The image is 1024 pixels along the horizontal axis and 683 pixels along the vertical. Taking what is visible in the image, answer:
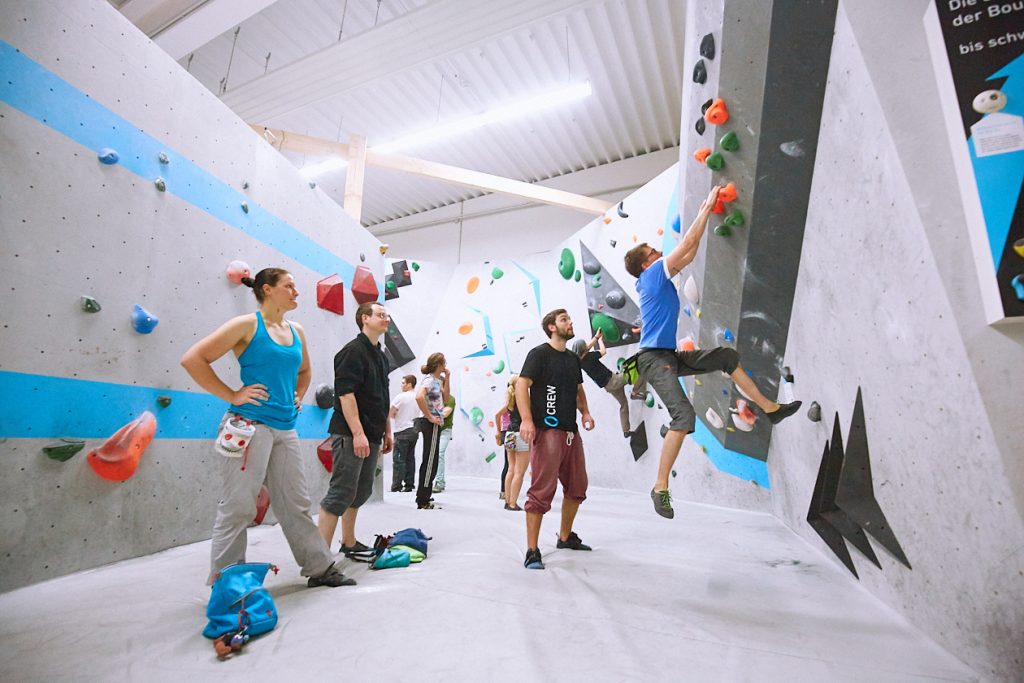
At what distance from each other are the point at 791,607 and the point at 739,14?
2.25 metres

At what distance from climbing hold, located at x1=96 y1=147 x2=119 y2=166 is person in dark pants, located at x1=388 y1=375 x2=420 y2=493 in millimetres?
2864

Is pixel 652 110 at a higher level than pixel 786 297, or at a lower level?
higher

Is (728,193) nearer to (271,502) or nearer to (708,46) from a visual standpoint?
(708,46)

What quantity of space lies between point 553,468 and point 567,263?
442cm

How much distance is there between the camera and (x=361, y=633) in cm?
154

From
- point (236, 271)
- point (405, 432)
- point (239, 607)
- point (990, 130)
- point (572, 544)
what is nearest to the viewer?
point (990, 130)

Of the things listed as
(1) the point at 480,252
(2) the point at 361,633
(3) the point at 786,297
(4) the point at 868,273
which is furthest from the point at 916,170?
(1) the point at 480,252

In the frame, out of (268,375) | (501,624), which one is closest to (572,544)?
(501,624)

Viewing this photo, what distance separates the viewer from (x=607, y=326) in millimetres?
5934

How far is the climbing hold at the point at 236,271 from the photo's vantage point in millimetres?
3174

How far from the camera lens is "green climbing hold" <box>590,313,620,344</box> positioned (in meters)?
5.88

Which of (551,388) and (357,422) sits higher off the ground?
(551,388)

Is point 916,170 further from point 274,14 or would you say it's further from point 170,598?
point 274,14

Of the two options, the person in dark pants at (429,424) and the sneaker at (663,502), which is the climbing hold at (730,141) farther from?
the person in dark pants at (429,424)
